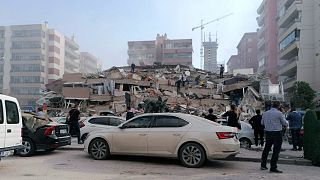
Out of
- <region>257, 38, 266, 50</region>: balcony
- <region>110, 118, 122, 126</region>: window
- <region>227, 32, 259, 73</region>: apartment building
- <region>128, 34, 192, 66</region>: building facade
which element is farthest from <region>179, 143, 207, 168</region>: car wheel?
<region>128, 34, 192, 66</region>: building facade

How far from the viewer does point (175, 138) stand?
11.1 meters

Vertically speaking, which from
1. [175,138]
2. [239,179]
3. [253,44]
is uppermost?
[253,44]

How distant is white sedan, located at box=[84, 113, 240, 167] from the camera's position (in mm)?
10719

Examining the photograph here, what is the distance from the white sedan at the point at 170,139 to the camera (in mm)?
10719

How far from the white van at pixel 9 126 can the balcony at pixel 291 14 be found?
164ft

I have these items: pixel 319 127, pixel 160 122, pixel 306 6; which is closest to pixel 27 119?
pixel 160 122

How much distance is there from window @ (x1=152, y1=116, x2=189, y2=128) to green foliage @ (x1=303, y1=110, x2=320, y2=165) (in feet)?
12.4

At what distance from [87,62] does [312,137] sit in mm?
131733

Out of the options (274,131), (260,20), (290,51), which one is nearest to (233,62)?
(260,20)

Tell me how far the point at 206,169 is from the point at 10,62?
309 feet

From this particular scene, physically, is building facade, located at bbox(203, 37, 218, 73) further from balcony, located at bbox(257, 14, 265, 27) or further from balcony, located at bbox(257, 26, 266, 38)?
balcony, located at bbox(257, 26, 266, 38)

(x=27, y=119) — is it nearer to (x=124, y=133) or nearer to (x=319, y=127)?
(x=124, y=133)

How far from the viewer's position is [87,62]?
13938 centimetres

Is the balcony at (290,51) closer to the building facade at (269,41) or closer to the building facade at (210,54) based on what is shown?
the building facade at (269,41)
